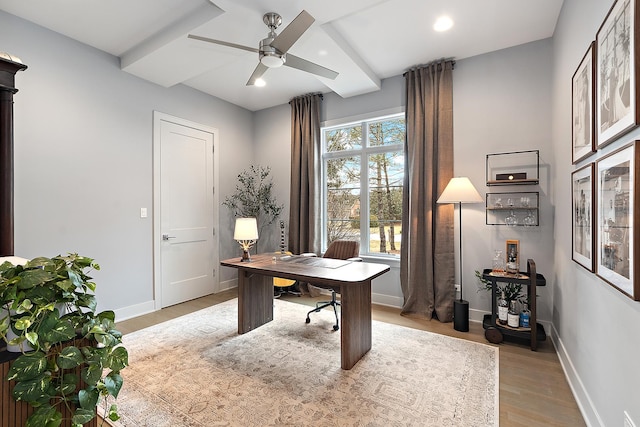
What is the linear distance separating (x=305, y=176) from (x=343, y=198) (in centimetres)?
66

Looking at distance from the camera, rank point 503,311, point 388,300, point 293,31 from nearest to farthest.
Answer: point 293,31
point 503,311
point 388,300

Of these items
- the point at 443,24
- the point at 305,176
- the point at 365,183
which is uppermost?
the point at 443,24

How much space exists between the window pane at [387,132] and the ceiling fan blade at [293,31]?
6.97ft

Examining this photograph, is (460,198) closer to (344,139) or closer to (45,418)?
(344,139)

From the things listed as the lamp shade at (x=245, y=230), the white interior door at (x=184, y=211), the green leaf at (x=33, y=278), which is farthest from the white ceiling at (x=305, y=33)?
the green leaf at (x=33, y=278)

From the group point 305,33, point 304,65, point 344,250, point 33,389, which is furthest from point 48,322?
point 344,250

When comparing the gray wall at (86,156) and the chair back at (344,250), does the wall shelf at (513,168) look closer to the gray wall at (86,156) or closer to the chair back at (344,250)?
the chair back at (344,250)

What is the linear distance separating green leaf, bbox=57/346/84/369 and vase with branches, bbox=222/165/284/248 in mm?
4123

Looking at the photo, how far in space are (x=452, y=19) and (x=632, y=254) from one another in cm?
247

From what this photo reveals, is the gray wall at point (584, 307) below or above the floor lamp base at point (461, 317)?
above

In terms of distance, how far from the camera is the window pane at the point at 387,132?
4030mm

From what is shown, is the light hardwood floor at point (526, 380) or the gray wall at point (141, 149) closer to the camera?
the light hardwood floor at point (526, 380)

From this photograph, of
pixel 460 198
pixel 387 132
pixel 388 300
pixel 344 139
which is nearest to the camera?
pixel 460 198

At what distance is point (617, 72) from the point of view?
140cm
